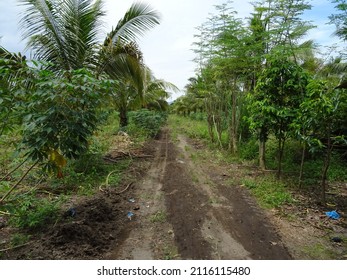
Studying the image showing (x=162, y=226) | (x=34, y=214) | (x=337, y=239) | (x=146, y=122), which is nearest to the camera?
(x=337, y=239)

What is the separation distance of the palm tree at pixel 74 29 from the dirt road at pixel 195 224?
138 inches

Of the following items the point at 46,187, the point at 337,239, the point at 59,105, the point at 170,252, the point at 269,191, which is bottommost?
the point at 170,252

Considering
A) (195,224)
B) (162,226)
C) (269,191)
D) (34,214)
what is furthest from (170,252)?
(269,191)

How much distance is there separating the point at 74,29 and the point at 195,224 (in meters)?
5.18

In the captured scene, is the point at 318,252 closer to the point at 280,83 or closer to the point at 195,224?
the point at 195,224

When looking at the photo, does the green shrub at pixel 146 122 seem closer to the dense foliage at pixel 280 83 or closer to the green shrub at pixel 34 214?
the dense foliage at pixel 280 83

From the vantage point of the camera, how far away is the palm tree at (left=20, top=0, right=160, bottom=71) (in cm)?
521

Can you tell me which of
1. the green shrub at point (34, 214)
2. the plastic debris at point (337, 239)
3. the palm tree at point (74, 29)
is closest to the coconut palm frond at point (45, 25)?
the palm tree at point (74, 29)

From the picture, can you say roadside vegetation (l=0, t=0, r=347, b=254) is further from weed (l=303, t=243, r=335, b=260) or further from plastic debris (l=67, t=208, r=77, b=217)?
weed (l=303, t=243, r=335, b=260)

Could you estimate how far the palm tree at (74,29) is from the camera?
521cm

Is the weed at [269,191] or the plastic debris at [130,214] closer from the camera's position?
the plastic debris at [130,214]

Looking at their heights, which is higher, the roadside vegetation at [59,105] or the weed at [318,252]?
the roadside vegetation at [59,105]

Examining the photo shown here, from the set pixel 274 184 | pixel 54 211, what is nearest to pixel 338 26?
pixel 274 184

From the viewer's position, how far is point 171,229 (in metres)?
3.52
